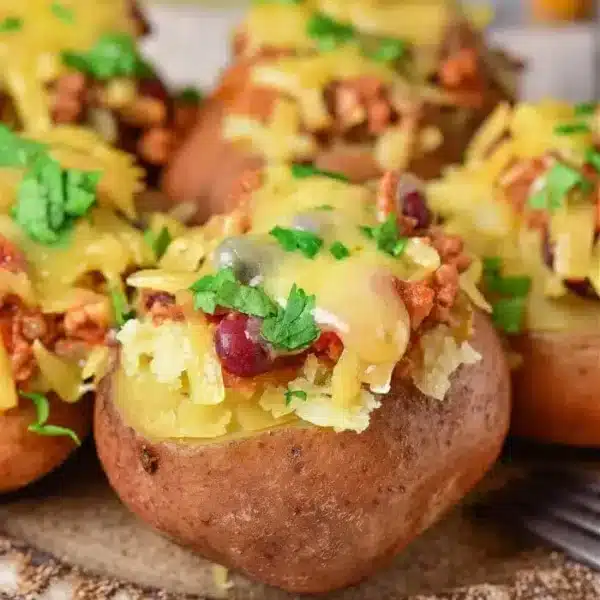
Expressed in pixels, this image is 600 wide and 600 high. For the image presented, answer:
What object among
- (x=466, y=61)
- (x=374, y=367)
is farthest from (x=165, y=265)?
(x=466, y=61)

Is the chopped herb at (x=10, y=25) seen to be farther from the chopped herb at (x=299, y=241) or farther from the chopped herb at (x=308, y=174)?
the chopped herb at (x=299, y=241)

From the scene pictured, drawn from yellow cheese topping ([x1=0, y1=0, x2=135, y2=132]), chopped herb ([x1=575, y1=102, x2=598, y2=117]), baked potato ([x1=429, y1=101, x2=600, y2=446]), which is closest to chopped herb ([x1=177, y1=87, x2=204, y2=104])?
yellow cheese topping ([x1=0, y1=0, x2=135, y2=132])

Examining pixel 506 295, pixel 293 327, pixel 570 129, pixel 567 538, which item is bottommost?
pixel 567 538

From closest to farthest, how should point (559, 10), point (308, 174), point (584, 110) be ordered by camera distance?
point (308, 174) → point (584, 110) → point (559, 10)

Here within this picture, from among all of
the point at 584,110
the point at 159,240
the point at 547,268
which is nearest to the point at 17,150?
the point at 159,240

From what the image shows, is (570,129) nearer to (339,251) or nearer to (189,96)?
(339,251)

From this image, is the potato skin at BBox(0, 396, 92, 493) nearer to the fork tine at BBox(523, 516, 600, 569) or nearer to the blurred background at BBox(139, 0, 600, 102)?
the fork tine at BBox(523, 516, 600, 569)
